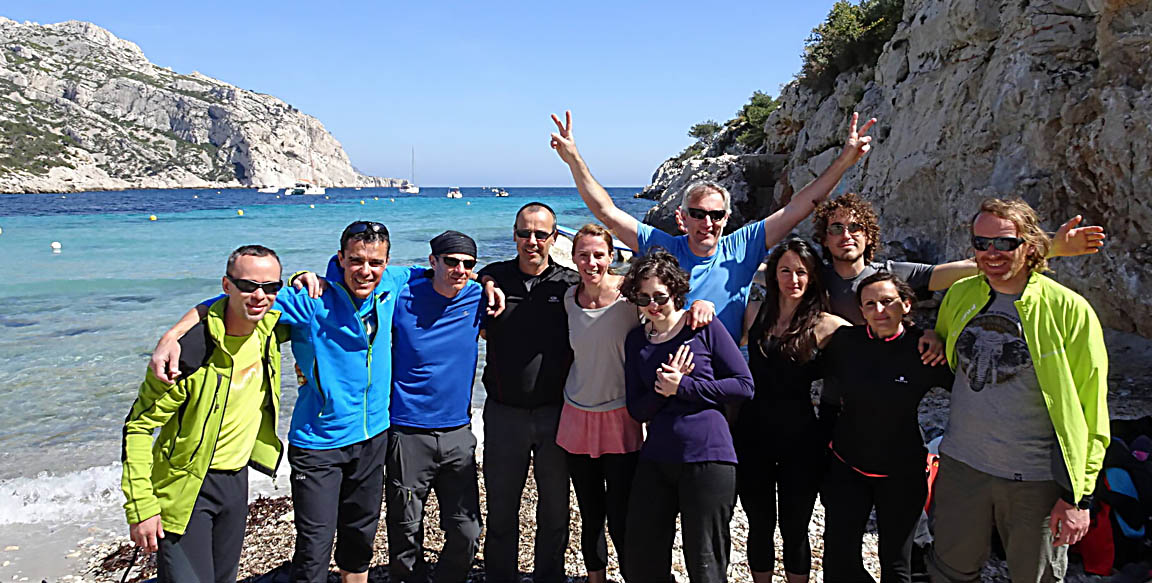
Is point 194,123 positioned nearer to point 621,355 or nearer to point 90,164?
point 90,164

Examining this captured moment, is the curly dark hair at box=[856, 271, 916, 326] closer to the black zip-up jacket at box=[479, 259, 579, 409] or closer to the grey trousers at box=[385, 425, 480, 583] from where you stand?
the black zip-up jacket at box=[479, 259, 579, 409]

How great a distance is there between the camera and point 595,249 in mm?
3861

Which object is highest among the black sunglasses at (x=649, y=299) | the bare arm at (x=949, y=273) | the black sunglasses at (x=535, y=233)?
the black sunglasses at (x=535, y=233)

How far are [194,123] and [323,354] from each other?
157117 millimetres

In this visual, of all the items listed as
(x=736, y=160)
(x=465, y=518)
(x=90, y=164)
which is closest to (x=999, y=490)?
(x=465, y=518)

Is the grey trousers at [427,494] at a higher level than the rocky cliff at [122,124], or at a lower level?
lower

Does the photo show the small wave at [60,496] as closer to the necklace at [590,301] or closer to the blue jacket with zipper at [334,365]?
the blue jacket with zipper at [334,365]

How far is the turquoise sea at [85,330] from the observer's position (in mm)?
6711

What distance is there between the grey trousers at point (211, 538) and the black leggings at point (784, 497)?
8.85 ft

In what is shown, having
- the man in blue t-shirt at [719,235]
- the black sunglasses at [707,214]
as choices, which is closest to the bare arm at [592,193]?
the man in blue t-shirt at [719,235]

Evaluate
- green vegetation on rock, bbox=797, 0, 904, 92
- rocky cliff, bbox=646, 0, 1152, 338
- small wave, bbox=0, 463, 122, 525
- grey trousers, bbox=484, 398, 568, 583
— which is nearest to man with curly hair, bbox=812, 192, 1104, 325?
grey trousers, bbox=484, 398, 568, 583

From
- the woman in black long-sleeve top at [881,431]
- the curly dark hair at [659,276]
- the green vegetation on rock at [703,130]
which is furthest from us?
Answer: the green vegetation on rock at [703,130]

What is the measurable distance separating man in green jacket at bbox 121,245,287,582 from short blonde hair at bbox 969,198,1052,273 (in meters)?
3.52

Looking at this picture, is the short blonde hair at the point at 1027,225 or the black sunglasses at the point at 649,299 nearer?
the short blonde hair at the point at 1027,225
